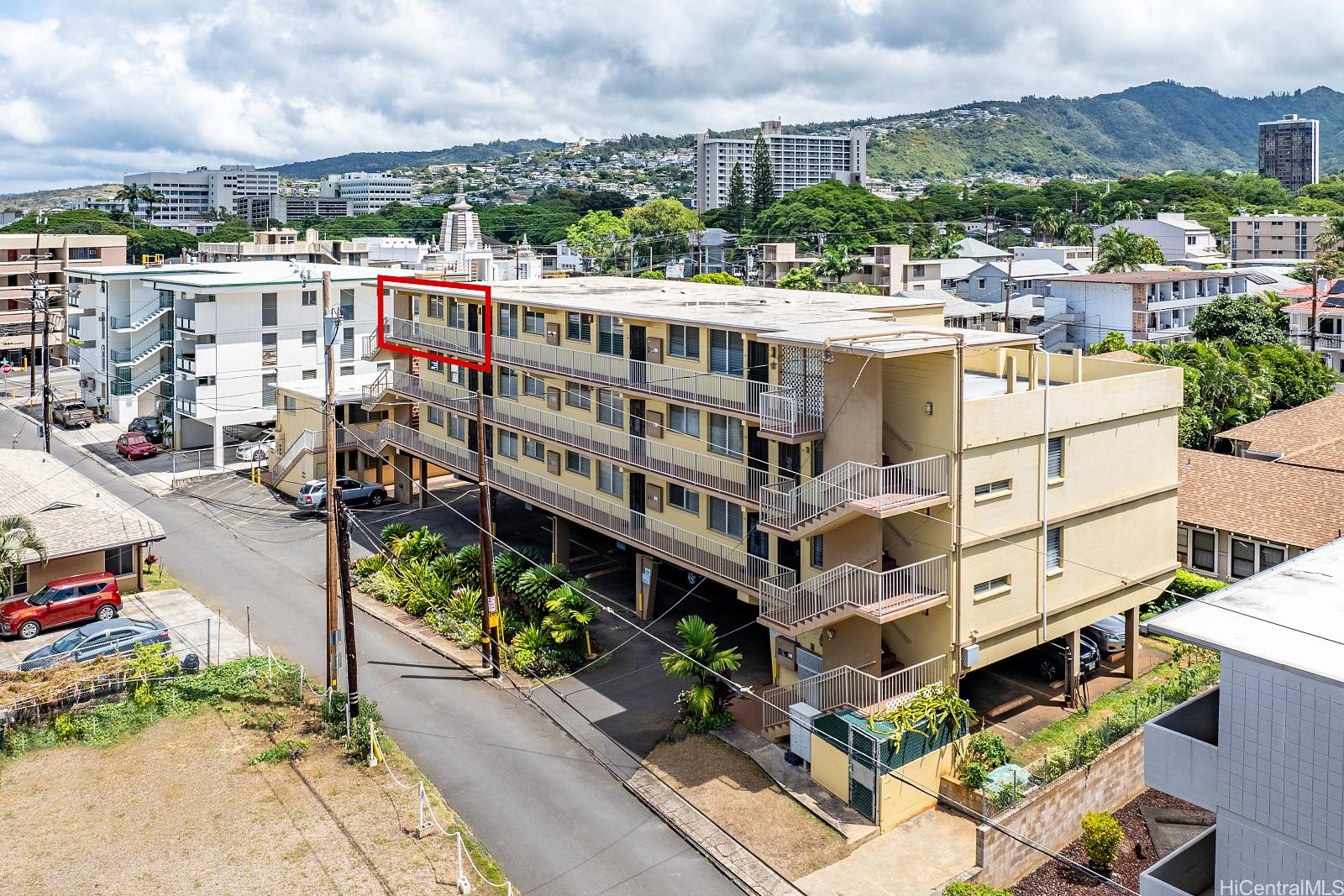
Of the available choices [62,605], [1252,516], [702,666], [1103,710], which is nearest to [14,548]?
[62,605]

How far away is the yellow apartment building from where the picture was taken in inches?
1067

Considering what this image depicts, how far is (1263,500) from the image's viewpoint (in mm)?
38875

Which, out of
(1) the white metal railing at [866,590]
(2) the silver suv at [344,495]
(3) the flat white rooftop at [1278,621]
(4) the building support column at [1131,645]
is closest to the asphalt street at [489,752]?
(2) the silver suv at [344,495]

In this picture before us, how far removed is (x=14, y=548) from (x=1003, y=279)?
87.8m

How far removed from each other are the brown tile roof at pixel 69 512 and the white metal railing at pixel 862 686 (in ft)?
80.0

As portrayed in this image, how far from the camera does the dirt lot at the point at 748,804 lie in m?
23.5

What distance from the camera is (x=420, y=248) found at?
112812mm

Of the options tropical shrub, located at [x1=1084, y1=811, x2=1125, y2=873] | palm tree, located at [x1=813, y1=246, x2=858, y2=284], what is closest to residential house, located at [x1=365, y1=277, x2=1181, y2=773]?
tropical shrub, located at [x1=1084, y1=811, x2=1125, y2=873]

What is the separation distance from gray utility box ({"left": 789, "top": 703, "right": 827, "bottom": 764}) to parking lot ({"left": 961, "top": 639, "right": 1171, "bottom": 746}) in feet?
17.9

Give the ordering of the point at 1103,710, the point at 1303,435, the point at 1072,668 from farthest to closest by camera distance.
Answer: the point at 1303,435 < the point at 1072,668 < the point at 1103,710

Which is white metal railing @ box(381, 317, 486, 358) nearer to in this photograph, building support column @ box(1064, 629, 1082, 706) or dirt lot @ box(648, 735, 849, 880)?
dirt lot @ box(648, 735, 849, 880)

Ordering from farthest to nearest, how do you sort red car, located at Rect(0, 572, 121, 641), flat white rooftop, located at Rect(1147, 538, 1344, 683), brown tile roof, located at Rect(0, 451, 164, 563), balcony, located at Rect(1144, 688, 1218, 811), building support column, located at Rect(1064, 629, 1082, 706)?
brown tile roof, located at Rect(0, 451, 164, 563), red car, located at Rect(0, 572, 121, 641), building support column, located at Rect(1064, 629, 1082, 706), balcony, located at Rect(1144, 688, 1218, 811), flat white rooftop, located at Rect(1147, 538, 1344, 683)

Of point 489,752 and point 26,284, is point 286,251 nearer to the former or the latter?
point 26,284

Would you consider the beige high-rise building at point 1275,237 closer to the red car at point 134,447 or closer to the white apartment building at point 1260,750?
the red car at point 134,447
